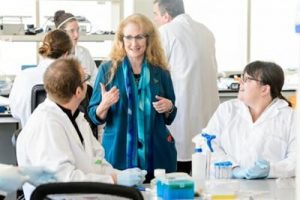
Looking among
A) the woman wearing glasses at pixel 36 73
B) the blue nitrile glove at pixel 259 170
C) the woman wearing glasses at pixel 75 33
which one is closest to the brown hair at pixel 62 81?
the blue nitrile glove at pixel 259 170

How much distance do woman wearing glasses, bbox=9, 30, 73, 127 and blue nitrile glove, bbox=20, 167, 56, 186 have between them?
1.49 m

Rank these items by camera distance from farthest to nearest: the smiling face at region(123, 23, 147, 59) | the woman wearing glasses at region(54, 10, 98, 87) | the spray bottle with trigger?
the woman wearing glasses at region(54, 10, 98, 87)
the smiling face at region(123, 23, 147, 59)
the spray bottle with trigger

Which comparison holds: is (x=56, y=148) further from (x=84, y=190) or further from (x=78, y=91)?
(x=84, y=190)

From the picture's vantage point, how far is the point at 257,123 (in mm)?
2939

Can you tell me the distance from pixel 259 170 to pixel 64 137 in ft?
3.00

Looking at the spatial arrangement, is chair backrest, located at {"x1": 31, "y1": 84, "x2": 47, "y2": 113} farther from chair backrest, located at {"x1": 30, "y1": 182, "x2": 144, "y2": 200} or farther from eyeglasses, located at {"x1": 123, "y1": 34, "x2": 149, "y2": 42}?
chair backrest, located at {"x1": 30, "y1": 182, "x2": 144, "y2": 200}

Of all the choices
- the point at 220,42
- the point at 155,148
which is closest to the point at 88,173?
the point at 155,148

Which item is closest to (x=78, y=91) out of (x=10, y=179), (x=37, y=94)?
(x=10, y=179)

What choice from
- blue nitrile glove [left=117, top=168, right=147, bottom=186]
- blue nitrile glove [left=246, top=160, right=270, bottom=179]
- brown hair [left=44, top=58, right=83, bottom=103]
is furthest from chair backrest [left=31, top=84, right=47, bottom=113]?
blue nitrile glove [left=246, top=160, right=270, bottom=179]

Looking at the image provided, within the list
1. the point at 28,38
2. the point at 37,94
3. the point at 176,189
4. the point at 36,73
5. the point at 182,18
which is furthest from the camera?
the point at 28,38

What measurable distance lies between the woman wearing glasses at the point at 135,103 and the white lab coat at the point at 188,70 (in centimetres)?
85

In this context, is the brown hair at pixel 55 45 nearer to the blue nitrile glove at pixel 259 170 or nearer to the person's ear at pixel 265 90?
the person's ear at pixel 265 90

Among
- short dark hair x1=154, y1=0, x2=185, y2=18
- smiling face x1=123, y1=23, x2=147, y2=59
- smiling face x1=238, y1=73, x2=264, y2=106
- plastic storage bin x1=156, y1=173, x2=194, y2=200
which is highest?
short dark hair x1=154, y1=0, x2=185, y2=18

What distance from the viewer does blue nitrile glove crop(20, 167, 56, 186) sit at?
84.1 inches
